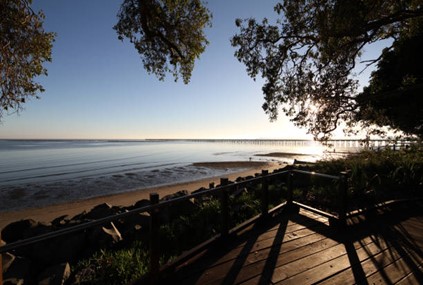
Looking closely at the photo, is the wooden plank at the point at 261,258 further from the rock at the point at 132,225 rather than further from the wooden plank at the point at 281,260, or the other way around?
the rock at the point at 132,225

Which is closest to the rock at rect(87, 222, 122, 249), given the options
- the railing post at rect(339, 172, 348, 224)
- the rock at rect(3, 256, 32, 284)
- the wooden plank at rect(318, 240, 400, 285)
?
the rock at rect(3, 256, 32, 284)

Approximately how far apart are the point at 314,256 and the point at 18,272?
18.2 ft

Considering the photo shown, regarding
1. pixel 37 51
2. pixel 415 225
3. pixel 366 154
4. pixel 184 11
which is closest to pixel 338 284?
pixel 415 225

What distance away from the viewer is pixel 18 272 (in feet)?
15.3

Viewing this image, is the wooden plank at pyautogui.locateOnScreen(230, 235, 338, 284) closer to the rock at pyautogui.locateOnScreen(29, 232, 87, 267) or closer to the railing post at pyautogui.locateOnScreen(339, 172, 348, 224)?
the railing post at pyautogui.locateOnScreen(339, 172, 348, 224)

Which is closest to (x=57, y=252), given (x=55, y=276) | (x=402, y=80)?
(x=55, y=276)

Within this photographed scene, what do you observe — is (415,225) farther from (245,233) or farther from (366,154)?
(366,154)

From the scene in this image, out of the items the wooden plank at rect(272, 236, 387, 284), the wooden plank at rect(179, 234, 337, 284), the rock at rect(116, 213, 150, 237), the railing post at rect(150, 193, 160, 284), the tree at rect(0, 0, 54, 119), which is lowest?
the rock at rect(116, 213, 150, 237)

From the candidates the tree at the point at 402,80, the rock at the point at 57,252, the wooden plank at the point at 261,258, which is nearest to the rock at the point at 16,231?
the rock at the point at 57,252

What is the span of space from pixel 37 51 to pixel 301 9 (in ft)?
26.6

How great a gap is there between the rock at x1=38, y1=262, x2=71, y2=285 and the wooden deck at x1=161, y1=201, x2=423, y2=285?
2215mm

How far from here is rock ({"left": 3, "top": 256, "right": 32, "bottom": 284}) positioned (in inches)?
172

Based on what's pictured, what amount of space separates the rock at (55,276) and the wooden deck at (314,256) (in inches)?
87.2

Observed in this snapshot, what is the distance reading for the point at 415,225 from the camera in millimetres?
5055
